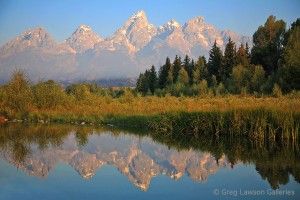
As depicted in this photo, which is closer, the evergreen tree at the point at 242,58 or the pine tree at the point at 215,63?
the evergreen tree at the point at 242,58

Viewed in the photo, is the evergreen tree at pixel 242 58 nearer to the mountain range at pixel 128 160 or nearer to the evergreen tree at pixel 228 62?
the evergreen tree at pixel 228 62

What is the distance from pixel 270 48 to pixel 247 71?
9.69 metres

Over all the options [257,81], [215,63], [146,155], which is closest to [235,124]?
[146,155]

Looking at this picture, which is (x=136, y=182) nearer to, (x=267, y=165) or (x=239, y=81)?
(x=267, y=165)

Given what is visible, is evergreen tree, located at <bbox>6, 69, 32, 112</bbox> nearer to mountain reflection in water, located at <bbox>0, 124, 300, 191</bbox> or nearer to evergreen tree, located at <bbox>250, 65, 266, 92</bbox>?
mountain reflection in water, located at <bbox>0, 124, 300, 191</bbox>

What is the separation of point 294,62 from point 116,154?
27.9 meters

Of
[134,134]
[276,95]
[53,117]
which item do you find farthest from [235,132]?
[276,95]

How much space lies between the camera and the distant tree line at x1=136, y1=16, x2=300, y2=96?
1543 inches

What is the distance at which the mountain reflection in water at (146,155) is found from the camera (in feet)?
38.0

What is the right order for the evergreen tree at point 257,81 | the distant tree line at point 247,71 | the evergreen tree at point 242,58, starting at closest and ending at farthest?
the distant tree line at point 247,71, the evergreen tree at point 257,81, the evergreen tree at point 242,58

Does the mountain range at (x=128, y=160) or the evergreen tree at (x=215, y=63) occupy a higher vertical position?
the evergreen tree at (x=215, y=63)

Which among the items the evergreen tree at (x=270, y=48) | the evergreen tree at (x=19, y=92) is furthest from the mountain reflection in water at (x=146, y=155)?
the evergreen tree at (x=270, y=48)

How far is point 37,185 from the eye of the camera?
10.1m

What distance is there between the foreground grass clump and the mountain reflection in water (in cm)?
68
